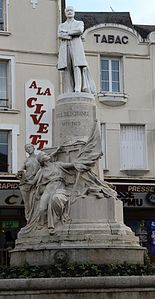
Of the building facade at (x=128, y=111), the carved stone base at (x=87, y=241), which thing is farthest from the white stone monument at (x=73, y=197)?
the building facade at (x=128, y=111)

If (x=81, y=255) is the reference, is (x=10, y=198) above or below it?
above

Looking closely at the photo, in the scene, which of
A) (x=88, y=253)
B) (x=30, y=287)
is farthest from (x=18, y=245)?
(x=30, y=287)

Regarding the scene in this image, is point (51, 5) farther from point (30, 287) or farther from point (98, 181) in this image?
point (30, 287)

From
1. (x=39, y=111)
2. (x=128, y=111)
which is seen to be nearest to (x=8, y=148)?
(x=39, y=111)

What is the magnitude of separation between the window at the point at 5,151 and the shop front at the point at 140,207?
13.4 ft

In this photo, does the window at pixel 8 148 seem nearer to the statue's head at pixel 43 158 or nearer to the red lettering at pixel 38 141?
the red lettering at pixel 38 141

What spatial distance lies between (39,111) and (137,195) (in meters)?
4.99

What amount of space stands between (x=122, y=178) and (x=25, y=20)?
7.25 metres

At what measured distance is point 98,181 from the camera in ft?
54.9

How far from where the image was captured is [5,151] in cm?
2817

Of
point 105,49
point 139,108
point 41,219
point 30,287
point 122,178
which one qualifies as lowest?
point 30,287

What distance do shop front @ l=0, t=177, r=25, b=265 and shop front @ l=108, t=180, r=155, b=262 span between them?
373cm

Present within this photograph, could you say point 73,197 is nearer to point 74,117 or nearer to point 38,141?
point 74,117

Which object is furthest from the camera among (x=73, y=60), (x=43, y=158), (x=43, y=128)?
(x=43, y=128)
